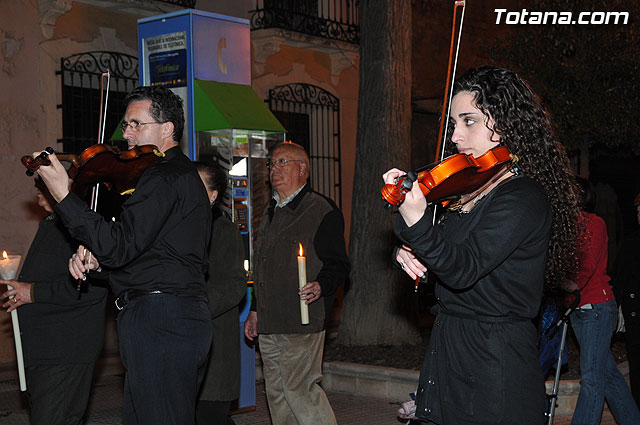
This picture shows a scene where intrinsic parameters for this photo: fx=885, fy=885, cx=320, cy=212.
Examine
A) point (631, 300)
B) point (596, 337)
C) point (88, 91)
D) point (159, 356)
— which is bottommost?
point (596, 337)

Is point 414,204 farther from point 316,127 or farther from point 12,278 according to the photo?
point 316,127

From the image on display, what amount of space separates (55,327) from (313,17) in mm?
10320

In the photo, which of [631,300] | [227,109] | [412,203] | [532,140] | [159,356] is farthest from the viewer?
[227,109]

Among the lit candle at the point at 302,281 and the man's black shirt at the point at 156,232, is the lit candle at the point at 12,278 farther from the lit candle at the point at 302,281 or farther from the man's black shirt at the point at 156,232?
the lit candle at the point at 302,281

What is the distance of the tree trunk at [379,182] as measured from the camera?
32.6 ft

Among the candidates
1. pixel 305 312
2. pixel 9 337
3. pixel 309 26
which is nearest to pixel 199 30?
pixel 305 312

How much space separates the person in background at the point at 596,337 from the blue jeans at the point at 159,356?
11.2 ft

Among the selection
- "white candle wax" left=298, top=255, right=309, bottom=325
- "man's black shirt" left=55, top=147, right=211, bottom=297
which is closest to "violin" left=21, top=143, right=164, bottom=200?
"man's black shirt" left=55, top=147, right=211, bottom=297

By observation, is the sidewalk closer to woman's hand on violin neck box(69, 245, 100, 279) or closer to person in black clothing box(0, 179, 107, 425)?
person in black clothing box(0, 179, 107, 425)

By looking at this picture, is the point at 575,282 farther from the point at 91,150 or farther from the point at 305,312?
the point at 91,150

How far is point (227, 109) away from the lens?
729cm

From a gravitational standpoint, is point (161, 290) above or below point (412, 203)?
below

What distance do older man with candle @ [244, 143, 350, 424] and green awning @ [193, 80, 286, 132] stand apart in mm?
1067

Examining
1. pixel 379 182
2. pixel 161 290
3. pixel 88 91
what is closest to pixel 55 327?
pixel 161 290
